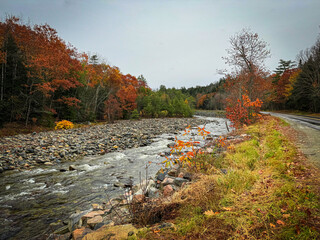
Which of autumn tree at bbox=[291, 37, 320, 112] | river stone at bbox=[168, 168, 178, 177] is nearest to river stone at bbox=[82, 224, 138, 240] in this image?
river stone at bbox=[168, 168, 178, 177]

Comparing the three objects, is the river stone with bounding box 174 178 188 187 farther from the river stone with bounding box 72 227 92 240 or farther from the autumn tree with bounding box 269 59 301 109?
the autumn tree with bounding box 269 59 301 109

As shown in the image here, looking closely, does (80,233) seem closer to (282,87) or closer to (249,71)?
(249,71)

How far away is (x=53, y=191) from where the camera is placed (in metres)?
4.40

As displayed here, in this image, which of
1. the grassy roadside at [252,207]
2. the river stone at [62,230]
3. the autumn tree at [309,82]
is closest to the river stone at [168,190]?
the grassy roadside at [252,207]

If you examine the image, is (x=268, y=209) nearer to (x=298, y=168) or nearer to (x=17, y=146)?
(x=298, y=168)

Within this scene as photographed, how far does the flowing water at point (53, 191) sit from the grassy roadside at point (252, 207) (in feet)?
7.54

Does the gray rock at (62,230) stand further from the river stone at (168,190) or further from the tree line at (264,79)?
the tree line at (264,79)

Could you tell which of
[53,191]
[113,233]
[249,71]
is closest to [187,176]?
[113,233]

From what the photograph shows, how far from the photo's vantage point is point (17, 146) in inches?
327

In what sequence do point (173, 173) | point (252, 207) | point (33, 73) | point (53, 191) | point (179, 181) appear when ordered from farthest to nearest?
point (33, 73) → point (173, 173) → point (53, 191) → point (179, 181) → point (252, 207)

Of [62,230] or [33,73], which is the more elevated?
[33,73]

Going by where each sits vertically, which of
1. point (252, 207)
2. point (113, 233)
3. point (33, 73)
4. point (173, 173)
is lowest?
point (173, 173)

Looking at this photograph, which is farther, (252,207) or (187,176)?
(187,176)

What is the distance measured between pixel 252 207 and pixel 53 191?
4.74 metres
